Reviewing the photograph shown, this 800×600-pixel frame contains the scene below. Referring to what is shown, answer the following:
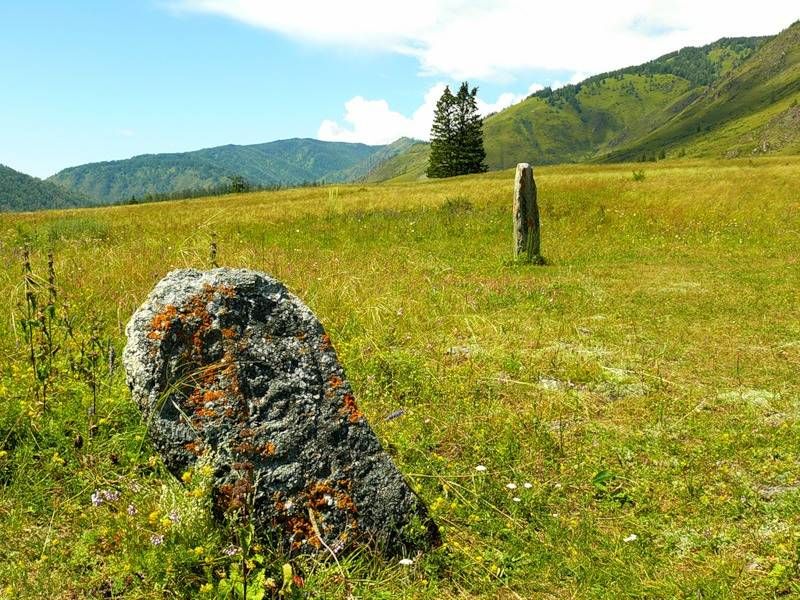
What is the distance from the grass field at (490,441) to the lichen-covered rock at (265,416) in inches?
7.8

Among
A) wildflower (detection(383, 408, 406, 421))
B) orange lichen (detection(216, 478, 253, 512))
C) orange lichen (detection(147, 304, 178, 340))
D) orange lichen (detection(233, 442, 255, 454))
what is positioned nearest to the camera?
orange lichen (detection(216, 478, 253, 512))

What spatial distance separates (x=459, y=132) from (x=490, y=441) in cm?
7803

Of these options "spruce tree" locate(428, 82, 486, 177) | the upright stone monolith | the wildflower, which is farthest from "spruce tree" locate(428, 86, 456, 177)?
the wildflower

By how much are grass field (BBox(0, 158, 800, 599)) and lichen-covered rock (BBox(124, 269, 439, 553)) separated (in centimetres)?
20

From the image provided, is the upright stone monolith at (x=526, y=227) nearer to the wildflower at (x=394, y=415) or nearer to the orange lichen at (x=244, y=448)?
the wildflower at (x=394, y=415)

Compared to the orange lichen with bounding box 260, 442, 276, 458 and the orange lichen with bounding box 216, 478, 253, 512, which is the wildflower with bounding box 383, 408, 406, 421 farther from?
the orange lichen with bounding box 216, 478, 253, 512

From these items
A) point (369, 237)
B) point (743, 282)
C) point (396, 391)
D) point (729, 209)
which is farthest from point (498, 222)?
point (396, 391)

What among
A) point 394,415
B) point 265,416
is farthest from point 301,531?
point 394,415

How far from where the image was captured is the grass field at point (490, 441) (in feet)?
11.4

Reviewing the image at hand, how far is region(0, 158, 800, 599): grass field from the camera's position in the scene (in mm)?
3463

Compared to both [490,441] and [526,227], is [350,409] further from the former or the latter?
[526,227]

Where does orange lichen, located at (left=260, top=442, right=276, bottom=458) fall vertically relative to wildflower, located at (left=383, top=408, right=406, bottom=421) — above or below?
above

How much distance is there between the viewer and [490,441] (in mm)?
5574

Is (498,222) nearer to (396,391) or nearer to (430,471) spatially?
(396,391)
